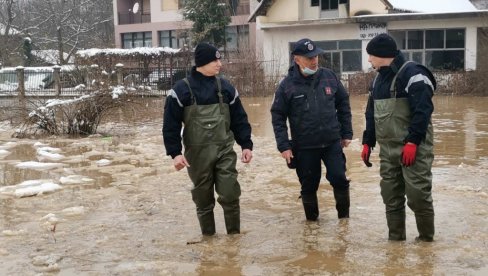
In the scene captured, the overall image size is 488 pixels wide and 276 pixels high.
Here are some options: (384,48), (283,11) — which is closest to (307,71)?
(384,48)

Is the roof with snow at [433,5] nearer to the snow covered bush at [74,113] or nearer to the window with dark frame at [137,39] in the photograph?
the snow covered bush at [74,113]

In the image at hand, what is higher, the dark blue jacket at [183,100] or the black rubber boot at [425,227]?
the dark blue jacket at [183,100]

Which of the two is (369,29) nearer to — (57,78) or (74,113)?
(57,78)

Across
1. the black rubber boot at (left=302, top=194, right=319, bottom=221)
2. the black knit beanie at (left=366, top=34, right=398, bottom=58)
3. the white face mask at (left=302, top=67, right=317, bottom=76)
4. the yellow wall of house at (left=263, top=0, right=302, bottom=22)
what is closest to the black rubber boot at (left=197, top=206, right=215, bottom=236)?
the black rubber boot at (left=302, top=194, right=319, bottom=221)

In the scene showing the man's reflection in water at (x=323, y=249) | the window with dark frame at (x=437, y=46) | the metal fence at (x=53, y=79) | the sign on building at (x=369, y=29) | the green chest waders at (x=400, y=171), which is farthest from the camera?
the sign on building at (x=369, y=29)

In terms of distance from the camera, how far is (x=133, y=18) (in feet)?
149

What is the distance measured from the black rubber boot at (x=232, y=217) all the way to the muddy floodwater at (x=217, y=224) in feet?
0.26

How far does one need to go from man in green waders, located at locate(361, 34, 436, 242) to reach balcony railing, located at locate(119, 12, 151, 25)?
1635 inches

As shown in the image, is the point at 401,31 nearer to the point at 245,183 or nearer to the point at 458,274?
the point at 245,183

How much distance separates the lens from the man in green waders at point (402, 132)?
4.62 meters

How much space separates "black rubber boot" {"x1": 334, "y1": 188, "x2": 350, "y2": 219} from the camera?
565 cm

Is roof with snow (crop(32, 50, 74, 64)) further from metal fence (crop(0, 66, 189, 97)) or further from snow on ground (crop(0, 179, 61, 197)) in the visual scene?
snow on ground (crop(0, 179, 61, 197))

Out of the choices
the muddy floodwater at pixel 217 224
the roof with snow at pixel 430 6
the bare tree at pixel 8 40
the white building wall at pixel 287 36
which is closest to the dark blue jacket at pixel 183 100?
the muddy floodwater at pixel 217 224

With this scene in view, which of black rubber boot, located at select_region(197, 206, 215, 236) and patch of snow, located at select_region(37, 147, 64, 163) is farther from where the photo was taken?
patch of snow, located at select_region(37, 147, 64, 163)
